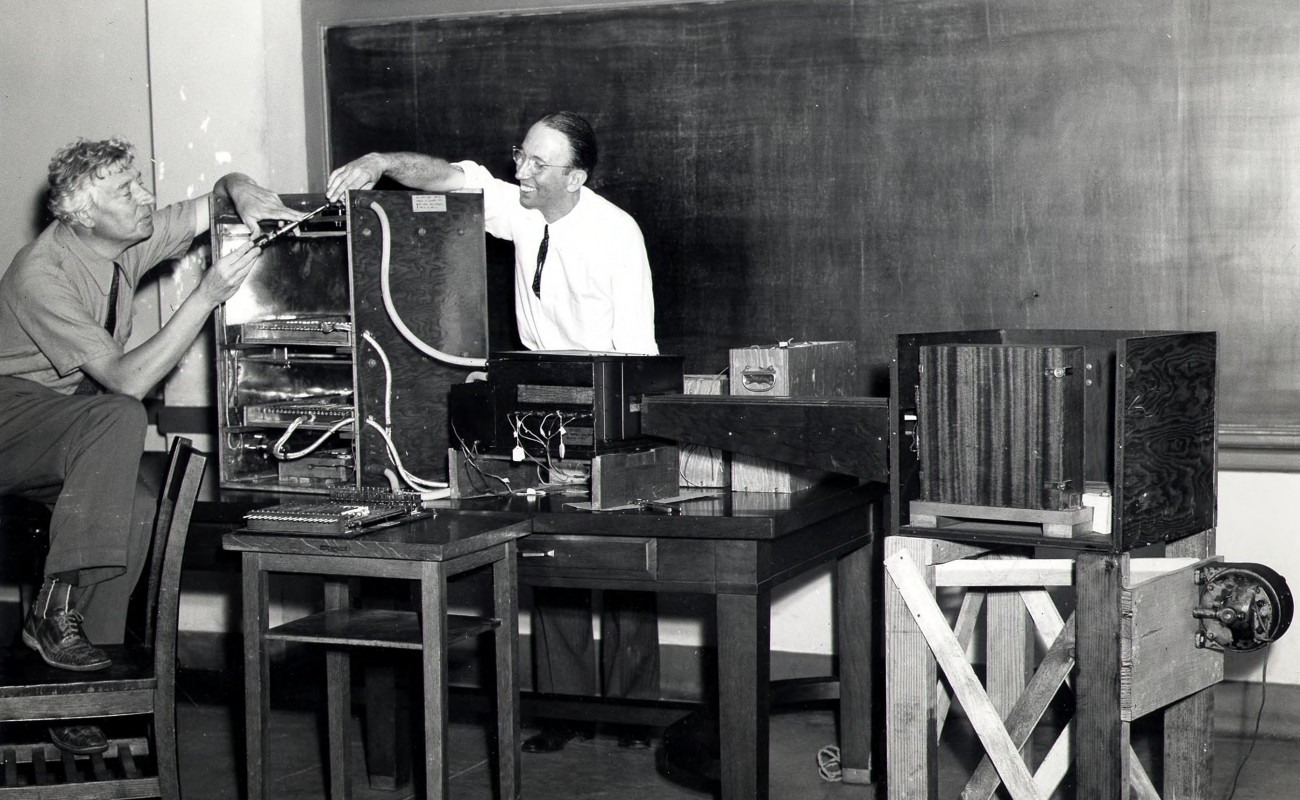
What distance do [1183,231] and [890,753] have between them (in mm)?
1760

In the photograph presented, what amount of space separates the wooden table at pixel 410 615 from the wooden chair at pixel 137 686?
0.21 metres

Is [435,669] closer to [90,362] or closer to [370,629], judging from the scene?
[370,629]

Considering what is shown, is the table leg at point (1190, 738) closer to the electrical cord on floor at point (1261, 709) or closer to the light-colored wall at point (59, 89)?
the electrical cord on floor at point (1261, 709)

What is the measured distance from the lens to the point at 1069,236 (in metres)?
3.93

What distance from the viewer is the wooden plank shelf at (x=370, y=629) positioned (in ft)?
9.09

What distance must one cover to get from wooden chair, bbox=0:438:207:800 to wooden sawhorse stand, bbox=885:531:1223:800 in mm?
1487

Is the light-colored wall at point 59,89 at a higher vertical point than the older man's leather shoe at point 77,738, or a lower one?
higher

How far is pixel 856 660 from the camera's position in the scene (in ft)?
12.4

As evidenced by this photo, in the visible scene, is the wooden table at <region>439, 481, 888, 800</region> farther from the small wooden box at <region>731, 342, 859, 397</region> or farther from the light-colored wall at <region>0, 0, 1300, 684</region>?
the light-colored wall at <region>0, 0, 1300, 684</region>

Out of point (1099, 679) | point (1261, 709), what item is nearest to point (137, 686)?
point (1099, 679)

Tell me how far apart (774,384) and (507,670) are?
91 cm

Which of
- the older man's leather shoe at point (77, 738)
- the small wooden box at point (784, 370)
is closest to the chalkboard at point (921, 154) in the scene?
the small wooden box at point (784, 370)

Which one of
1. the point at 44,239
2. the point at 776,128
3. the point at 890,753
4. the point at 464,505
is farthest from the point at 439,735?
the point at 776,128

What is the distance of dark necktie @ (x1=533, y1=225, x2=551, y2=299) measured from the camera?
389 centimetres
